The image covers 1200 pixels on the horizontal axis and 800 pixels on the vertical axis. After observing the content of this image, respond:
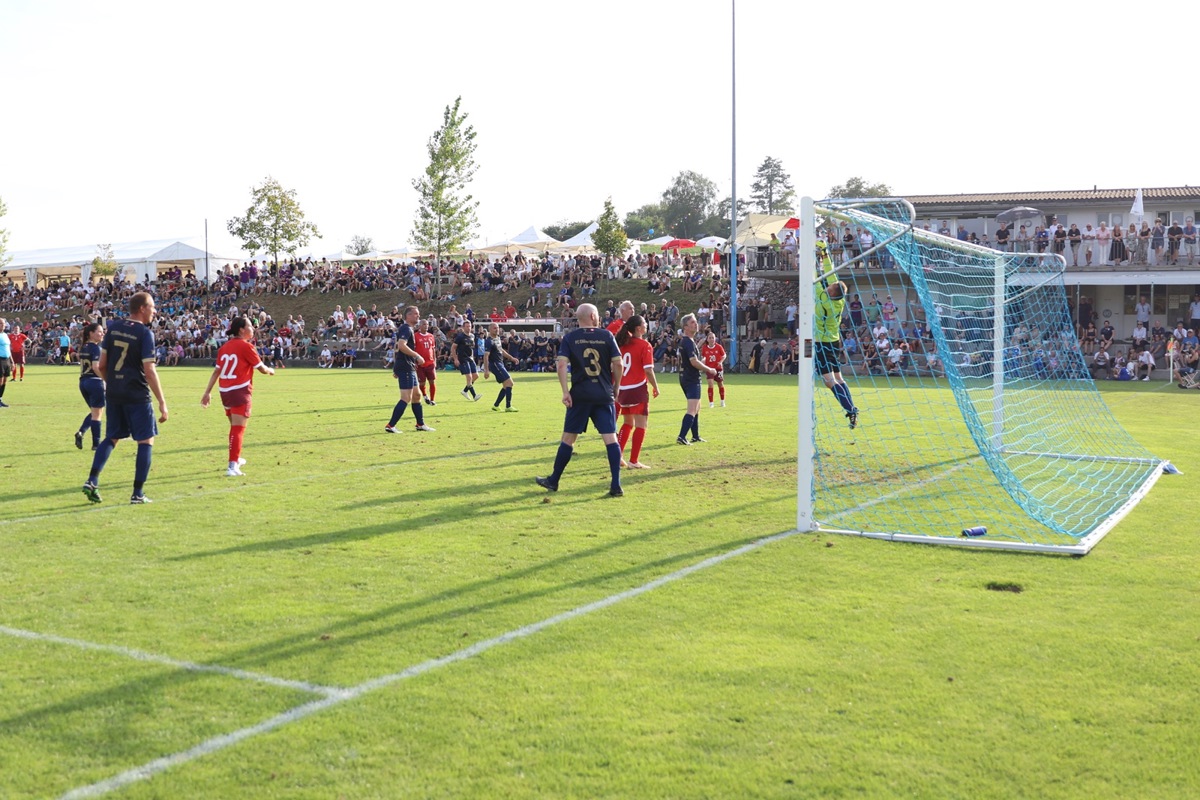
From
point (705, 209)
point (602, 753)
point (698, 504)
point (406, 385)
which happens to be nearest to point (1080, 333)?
point (406, 385)

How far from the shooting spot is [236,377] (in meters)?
11.1

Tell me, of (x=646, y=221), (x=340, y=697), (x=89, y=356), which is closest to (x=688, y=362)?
(x=89, y=356)

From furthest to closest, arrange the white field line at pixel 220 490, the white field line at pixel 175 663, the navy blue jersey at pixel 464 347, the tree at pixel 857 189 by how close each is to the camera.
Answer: the tree at pixel 857 189
the navy blue jersey at pixel 464 347
the white field line at pixel 220 490
the white field line at pixel 175 663

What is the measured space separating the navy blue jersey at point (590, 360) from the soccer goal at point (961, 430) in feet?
6.62

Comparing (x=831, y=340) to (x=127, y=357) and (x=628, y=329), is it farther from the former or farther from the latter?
(x=127, y=357)

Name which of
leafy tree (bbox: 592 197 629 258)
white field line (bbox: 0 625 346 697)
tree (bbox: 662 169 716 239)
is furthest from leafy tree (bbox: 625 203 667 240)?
white field line (bbox: 0 625 346 697)

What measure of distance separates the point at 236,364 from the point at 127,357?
2.13 meters

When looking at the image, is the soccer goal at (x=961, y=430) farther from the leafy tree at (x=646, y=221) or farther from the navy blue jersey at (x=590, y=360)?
the leafy tree at (x=646, y=221)

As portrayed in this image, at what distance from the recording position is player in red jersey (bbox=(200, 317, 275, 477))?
36.3 ft

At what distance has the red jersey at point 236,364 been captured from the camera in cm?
1109

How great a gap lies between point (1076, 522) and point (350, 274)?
48.0 metres

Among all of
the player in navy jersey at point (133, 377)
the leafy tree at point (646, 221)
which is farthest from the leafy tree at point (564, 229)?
the player in navy jersey at point (133, 377)

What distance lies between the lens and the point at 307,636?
5.29 meters

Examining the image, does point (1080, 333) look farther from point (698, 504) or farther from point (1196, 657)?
point (1196, 657)
